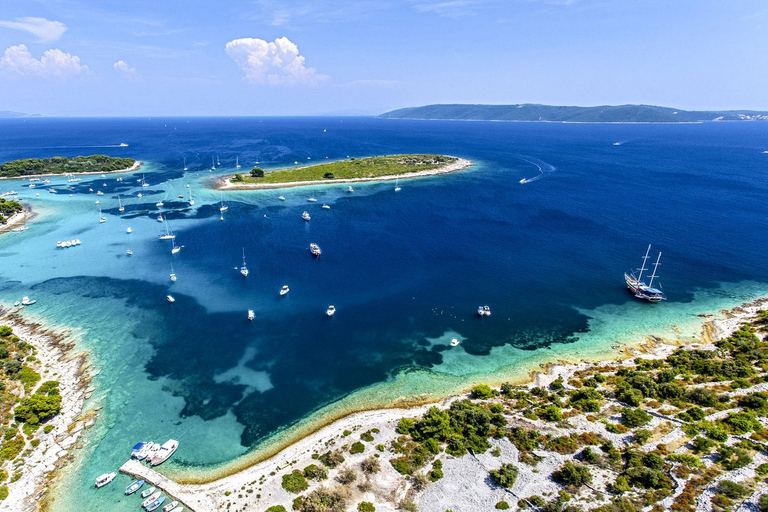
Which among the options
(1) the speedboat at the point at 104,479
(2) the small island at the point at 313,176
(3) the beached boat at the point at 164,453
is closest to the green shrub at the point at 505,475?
(3) the beached boat at the point at 164,453

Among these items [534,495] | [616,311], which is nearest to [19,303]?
[534,495]

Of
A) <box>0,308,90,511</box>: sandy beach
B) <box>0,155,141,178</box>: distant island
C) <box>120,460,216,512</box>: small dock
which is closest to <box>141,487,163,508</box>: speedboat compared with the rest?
<box>120,460,216,512</box>: small dock

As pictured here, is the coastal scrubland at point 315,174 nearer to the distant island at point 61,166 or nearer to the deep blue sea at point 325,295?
the deep blue sea at point 325,295

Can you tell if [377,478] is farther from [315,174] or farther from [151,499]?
[315,174]

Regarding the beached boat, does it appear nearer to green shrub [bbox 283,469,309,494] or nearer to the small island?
green shrub [bbox 283,469,309,494]

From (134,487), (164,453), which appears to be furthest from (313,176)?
(134,487)
